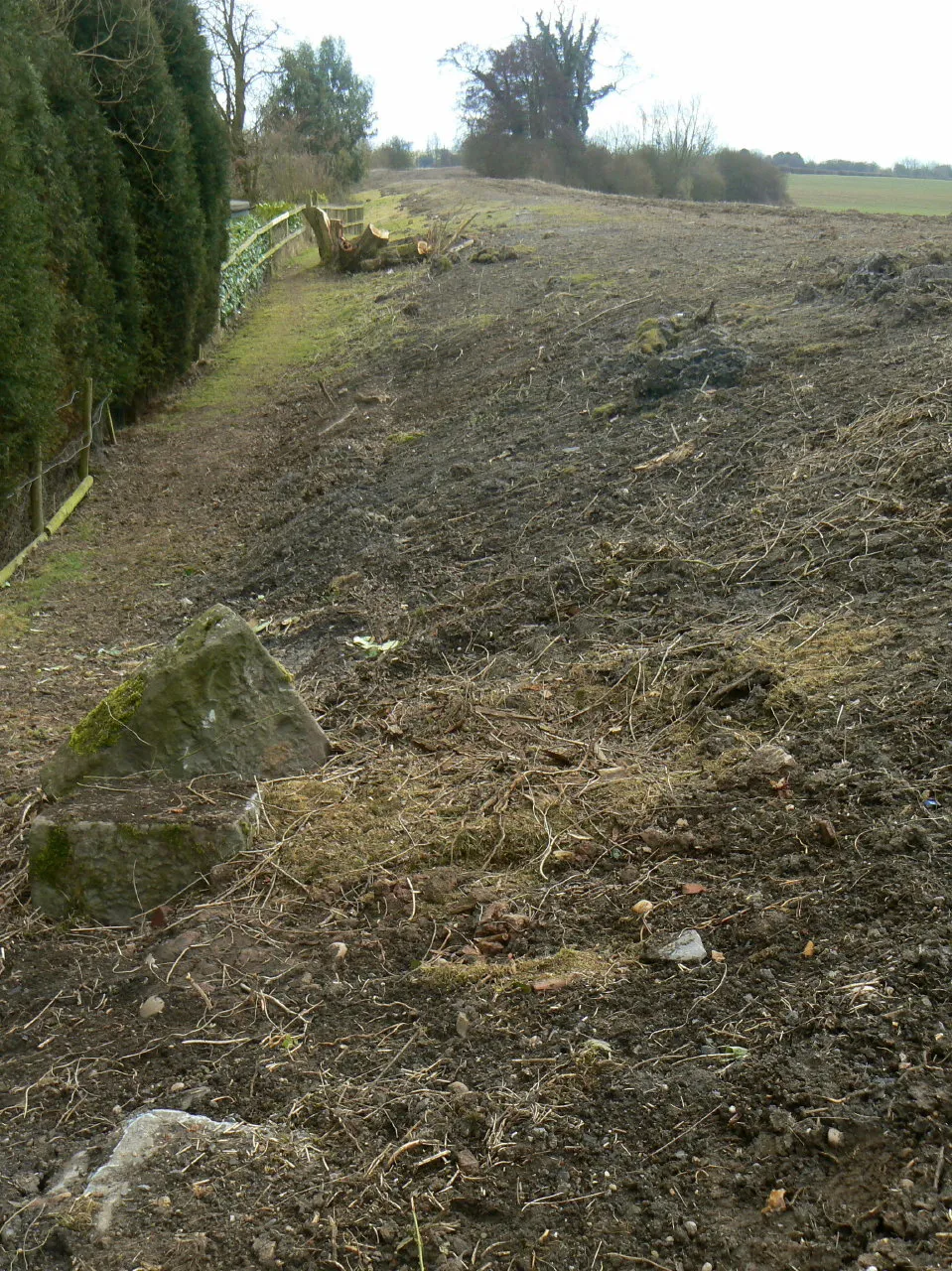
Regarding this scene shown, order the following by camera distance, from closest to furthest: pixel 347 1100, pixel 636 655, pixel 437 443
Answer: pixel 347 1100, pixel 636 655, pixel 437 443

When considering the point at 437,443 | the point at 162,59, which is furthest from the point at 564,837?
the point at 162,59

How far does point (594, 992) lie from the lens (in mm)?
2623

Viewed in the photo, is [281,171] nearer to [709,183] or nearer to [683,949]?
[709,183]

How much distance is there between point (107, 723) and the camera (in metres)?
3.90

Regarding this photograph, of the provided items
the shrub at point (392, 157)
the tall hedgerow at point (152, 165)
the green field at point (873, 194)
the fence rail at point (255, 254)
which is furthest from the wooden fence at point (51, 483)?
the shrub at point (392, 157)

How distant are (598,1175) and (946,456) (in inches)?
159

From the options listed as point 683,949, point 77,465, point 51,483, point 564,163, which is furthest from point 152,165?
point 564,163

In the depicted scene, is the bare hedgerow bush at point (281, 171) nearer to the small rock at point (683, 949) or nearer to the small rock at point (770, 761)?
the small rock at point (770, 761)

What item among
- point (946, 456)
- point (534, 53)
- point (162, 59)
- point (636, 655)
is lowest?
point (636, 655)

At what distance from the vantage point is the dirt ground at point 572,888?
6.78 feet

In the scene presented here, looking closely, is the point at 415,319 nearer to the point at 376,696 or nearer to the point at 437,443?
the point at 437,443

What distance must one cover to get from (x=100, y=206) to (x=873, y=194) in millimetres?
30769

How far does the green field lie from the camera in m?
25.9

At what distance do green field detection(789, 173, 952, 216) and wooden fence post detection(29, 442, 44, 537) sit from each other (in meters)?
19.7
